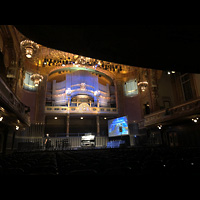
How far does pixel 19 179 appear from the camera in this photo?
65.6 inches

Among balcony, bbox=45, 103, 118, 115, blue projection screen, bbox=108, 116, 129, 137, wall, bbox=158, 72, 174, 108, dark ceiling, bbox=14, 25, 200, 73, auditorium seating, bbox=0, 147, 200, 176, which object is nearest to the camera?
auditorium seating, bbox=0, 147, 200, 176

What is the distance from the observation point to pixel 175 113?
42.8 ft

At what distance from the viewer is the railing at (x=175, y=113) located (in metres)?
11.2

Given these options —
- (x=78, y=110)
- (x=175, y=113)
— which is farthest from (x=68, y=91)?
(x=175, y=113)

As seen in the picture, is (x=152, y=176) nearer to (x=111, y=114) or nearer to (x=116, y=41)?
(x=116, y=41)

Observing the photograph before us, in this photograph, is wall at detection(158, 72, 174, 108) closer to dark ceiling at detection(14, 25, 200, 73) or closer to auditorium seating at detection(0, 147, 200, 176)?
auditorium seating at detection(0, 147, 200, 176)

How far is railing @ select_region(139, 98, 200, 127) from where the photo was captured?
1122 cm

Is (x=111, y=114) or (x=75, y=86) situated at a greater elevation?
(x=75, y=86)

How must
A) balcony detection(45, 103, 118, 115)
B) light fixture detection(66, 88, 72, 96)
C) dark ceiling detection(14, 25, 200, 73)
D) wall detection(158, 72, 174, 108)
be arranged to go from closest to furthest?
dark ceiling detection(14, 25, 200, 73) < wall detection(158, 72, 174, 108) < balcony detection(45, 103, 118, 115) < light fixture detection(66, 88, 72, 96)

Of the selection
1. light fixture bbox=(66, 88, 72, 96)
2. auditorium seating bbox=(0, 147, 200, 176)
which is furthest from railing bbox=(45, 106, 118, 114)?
auditorium seating bbox=(0, 147, 200, 176)

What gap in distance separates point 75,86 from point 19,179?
21971mm

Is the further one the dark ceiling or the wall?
the wall

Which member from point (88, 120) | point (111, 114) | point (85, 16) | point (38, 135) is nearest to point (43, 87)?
point (38, 135)

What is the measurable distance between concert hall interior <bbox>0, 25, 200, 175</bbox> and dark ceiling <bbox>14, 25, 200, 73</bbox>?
0.8 inches
